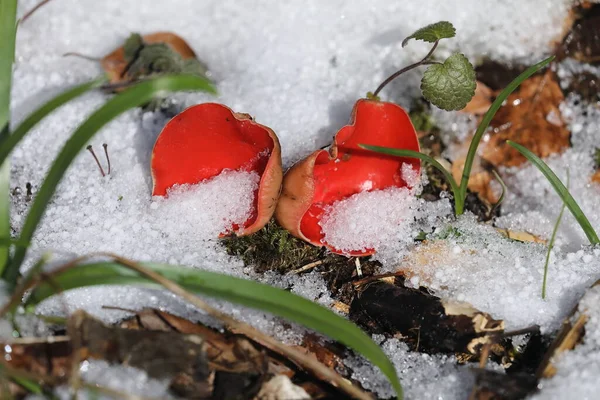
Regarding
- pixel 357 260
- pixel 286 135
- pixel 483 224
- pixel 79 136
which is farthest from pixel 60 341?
pixel 483 224

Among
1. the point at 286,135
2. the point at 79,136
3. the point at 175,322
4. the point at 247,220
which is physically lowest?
the point at 175,322

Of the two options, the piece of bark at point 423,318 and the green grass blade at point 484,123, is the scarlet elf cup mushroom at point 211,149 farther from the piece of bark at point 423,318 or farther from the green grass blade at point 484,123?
the green grass blade at point 484,123

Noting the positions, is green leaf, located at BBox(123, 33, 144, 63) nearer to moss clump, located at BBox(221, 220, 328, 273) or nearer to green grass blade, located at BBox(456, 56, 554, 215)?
moss clump, located at BBox(221, 220, 328, 273)

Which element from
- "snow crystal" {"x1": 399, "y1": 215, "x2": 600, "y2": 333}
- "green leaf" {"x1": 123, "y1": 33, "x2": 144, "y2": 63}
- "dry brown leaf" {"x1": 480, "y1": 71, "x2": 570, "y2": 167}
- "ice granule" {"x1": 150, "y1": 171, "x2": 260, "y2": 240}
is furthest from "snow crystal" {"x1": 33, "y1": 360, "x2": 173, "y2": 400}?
"dry brown leaf" {"x1": 480, "y1": 71, "x2": 570, "y2": 167}

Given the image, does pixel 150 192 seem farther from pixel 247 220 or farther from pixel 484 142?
pixel 484 142

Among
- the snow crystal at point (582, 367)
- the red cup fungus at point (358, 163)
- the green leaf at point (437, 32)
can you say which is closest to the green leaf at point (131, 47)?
the red cup fungus at point (358, 163)

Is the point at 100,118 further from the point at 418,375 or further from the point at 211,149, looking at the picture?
the point at 418,375
